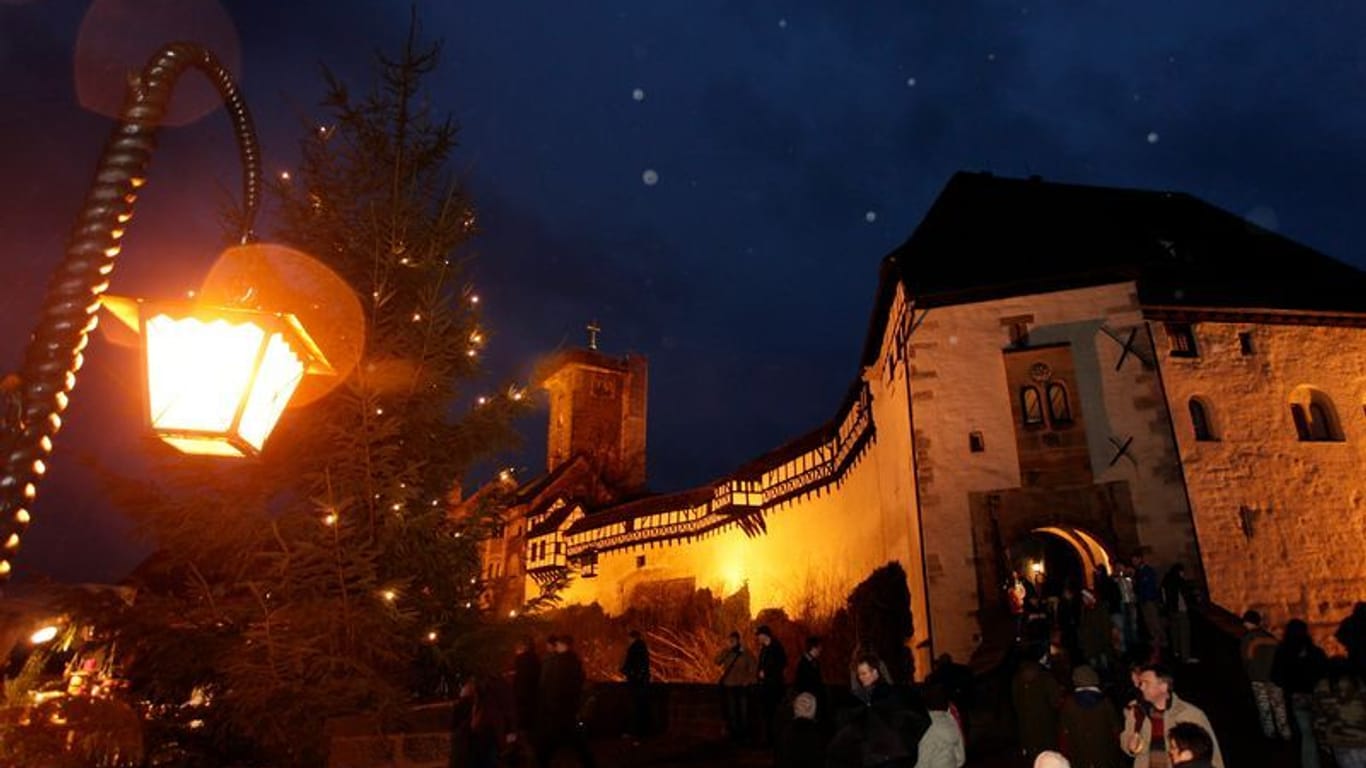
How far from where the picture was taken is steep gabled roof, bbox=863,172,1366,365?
17.3 meters

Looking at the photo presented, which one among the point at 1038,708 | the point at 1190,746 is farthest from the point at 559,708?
the point at 1190,746

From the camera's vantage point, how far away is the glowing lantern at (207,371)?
255 cm

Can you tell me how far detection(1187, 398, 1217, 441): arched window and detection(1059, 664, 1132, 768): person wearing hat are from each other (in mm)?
12428

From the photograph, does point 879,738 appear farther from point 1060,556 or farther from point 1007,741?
point 1060,556

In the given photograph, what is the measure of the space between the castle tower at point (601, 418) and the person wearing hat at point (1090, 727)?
146 ft

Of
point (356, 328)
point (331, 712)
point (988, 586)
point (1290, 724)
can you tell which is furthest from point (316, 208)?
point (988, 586)

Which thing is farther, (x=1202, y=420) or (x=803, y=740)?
(x=1202, y=420)

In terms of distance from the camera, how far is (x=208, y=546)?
590 centimetres

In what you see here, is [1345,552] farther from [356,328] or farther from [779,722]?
[356,328]

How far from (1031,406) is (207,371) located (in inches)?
651

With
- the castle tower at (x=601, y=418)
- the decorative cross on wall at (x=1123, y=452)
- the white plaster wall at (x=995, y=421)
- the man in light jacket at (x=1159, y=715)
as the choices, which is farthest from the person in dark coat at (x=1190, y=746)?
the castle tower at (x=601, y=418)

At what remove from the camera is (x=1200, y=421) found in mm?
16500

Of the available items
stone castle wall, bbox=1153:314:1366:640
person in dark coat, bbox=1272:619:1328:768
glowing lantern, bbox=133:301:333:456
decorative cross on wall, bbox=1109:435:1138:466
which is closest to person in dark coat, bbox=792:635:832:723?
person in dark coat, bbox=1272:619:1328:768

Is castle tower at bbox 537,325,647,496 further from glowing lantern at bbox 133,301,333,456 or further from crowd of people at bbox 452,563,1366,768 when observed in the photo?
glowing lantern at bbox 133,301,333,456
